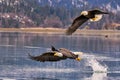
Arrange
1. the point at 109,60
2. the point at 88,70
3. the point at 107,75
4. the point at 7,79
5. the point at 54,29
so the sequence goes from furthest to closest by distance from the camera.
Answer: the point at 54,29 < the point at 109,60 < the point at 88,70 < the point at 107,75 < the point at 7,79

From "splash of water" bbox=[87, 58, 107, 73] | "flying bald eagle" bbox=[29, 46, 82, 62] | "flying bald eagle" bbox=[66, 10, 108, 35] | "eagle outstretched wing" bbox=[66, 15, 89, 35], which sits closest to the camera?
"flying bald eagle" bbox=[66, 10, 108, 35]

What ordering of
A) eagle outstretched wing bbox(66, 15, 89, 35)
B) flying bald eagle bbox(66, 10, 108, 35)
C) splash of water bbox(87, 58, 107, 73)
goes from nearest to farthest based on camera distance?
1. flying bald eagle bbox(66, 10, 108, 35)
2. eagle outstretched wing bbox(66, 15, 89, 35)
3. splash of water bbox(87, 58, 107, 73)

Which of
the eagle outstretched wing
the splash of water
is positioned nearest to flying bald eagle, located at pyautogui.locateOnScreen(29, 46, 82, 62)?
the eagle outstretched wing

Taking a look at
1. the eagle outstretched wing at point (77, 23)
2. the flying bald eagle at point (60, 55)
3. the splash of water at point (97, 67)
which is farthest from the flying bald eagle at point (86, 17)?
the splash of water at point (97, 67)

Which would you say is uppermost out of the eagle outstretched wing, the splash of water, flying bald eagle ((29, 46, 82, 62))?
the eagle outstretched wing

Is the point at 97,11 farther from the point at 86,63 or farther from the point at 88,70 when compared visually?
the point at 86,63

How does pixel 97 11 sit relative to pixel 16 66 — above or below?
above

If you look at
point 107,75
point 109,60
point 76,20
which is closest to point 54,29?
point 109,60

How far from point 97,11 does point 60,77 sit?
24.0 m

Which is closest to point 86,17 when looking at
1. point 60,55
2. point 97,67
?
point 60,55

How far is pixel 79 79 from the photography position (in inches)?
1351

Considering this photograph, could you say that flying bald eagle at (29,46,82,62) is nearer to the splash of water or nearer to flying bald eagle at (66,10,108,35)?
flying bald eagle at (66,10,108,35)

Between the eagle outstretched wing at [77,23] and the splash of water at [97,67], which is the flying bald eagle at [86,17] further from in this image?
the splash of water at [97,67]

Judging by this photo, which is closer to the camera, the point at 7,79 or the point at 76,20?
the point at 76,20
